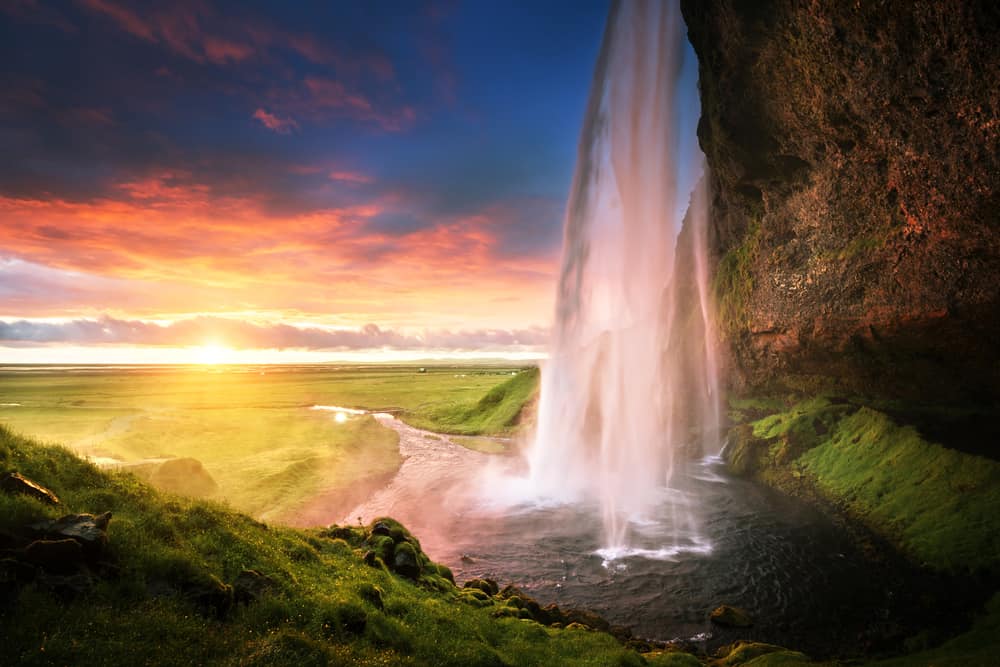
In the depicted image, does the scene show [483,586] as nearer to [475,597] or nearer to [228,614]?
[475,597]

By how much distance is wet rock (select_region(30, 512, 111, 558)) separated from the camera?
10711 mm

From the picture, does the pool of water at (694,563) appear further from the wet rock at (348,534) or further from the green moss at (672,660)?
the wet rock at (348,534)

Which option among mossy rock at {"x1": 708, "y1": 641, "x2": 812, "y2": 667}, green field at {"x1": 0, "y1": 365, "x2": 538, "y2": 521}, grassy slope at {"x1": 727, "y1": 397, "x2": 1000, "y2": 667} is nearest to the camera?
mossy rock at {"x1": 708, "y1": 641, "x2": 812, "y2": 667}

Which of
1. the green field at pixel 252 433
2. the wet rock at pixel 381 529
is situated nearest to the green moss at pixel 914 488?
the wet rock at pixel 381 529

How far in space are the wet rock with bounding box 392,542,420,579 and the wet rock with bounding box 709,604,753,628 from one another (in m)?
12.2

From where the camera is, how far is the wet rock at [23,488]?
39.0 feet

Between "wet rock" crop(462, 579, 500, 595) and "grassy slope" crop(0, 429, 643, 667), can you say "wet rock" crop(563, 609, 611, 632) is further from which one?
"wet rock" crop(462, 579, 500, 595)

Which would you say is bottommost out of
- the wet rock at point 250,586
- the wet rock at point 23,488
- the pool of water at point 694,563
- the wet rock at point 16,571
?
the pool of water at point 694,563

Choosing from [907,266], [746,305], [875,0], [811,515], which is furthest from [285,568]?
[746,305]

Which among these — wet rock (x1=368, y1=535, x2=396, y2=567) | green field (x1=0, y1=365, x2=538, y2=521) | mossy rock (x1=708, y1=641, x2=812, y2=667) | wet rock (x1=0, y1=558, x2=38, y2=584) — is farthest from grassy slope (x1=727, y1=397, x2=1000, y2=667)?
green field (x1=0, y1=365, x2=538, y2=521)

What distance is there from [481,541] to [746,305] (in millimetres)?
36430

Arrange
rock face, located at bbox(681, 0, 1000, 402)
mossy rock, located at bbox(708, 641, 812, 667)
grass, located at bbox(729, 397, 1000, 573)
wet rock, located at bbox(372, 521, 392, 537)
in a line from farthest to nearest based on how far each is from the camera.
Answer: grass, located at bbox(729, 397, 1000, 573), rock face, located at bbox(681, 0, 1000, 402), wet rock, located at bbox(372, 521, 392, 537), mossy rock, located at bbox(708, 641, 812, 667)

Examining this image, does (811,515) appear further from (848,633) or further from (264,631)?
(264,631)

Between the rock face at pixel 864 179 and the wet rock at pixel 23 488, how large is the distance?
36.2m
